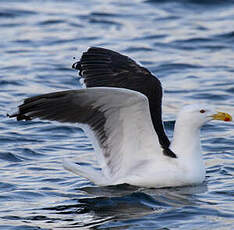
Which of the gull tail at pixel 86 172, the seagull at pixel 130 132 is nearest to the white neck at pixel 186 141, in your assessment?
the seagull at pixel 130 132

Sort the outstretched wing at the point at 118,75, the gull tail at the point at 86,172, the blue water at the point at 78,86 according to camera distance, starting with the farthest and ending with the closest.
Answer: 1. the outstretched wing at the point at 118,75
2. the gull tail at the point at 86,172
3. the blue water at the point at 78,86

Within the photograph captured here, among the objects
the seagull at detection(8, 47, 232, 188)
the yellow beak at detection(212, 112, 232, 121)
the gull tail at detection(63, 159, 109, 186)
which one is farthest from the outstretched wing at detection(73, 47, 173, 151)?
the gull tail at detection(63, 159, 109, 186)

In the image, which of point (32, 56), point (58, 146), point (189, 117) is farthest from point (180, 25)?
point (189, 117)

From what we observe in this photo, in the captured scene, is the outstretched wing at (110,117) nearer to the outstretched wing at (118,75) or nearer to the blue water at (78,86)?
the blue water at (78,86)

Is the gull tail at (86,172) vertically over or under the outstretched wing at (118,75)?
under

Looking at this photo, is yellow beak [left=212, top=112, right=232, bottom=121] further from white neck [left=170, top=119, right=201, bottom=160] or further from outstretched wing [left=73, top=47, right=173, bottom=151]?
outstretched wing [left=73, top=47, right=173, bottom=151]

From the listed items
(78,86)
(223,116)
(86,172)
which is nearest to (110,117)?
(86,172)

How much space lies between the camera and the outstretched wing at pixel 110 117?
307 inches

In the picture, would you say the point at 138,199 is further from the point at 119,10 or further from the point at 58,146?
the point at 119,10

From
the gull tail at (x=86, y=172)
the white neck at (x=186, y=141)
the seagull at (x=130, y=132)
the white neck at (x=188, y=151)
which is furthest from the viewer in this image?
the white neck at (x=186, y=141)

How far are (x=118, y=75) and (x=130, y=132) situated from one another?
131 centimetres

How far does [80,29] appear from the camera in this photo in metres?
17.3

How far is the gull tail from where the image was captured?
8.35 metres

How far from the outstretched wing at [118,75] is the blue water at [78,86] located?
3.51 feet
